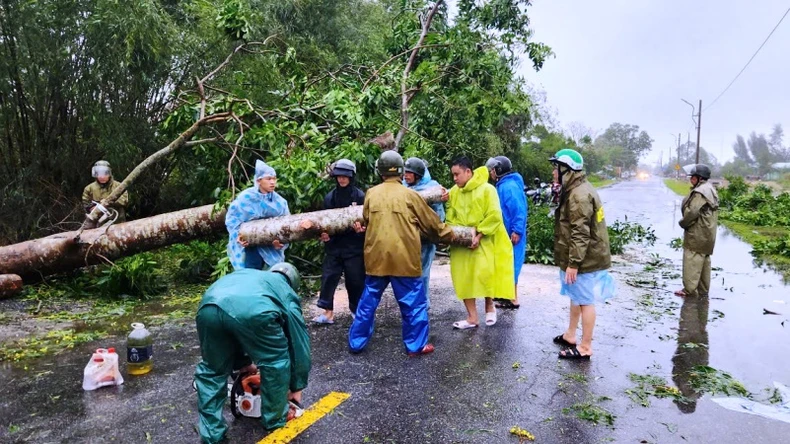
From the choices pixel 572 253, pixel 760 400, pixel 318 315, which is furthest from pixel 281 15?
pixel 760 400

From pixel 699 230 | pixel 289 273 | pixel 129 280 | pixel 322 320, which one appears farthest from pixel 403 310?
pixel 699 230

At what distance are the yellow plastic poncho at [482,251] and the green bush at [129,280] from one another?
12.7 ft

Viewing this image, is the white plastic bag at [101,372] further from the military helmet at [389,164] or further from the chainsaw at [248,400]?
the military helmet at [389,164]

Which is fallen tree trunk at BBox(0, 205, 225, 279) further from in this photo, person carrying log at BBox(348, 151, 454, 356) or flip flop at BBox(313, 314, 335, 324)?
person carrying log at BBox(348, 151, 454, 356)

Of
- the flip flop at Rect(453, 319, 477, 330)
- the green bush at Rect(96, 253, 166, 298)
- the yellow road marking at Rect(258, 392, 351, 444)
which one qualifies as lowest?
the flip flop at Rect(453, 319, 477, 330)

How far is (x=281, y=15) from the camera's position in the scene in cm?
1324

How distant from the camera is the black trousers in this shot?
17.8 ft

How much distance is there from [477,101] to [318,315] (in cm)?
482

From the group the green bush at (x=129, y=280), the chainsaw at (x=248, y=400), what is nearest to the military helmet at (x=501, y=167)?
the chainsaw at (x=248, y=400)

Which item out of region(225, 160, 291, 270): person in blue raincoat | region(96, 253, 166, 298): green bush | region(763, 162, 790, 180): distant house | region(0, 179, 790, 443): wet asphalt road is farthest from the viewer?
region(763, 162, 790, 180): distant house

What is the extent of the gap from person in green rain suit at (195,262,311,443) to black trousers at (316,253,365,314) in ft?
6.70

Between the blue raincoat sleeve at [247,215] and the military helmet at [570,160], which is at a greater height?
the military helmet at [570,160]

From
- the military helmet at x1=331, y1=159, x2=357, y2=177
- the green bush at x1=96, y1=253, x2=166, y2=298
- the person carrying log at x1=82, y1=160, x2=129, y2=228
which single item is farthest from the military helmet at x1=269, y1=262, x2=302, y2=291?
the person carrying log at x1=82, y1=160, x2=129, y2=228

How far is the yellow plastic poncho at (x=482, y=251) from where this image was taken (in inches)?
209
